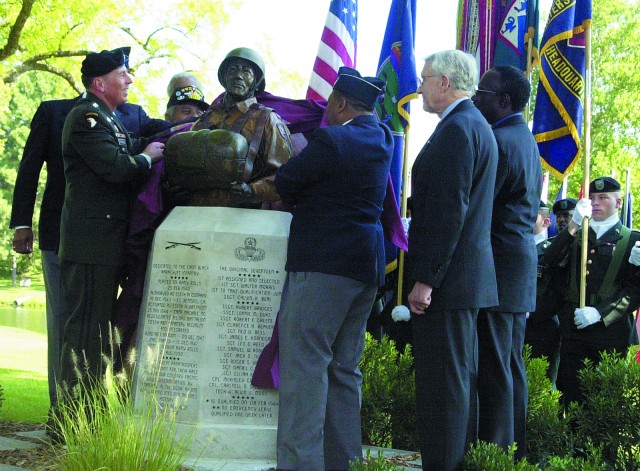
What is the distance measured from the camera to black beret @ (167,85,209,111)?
679 cm

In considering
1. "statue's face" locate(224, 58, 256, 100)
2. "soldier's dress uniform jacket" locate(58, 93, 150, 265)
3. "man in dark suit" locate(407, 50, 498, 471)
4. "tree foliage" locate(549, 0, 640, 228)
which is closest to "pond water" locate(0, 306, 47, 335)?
"tree foliage" locate(549, 0, 640, 228)

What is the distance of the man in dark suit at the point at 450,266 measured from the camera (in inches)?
165

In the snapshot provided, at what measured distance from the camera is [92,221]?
5.12 meters

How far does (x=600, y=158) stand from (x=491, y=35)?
18.0 metres

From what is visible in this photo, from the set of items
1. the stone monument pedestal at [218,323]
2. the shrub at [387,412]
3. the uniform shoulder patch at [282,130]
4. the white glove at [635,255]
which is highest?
the uniform shoulder patch at [282,130]

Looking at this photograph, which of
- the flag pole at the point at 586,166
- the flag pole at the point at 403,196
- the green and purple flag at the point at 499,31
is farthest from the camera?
the green and purple flag at the point at 499,31

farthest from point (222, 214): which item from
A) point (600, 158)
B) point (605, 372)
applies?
point (600, 158)

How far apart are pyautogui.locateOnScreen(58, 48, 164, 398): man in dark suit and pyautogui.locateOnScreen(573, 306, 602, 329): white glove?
3.55m

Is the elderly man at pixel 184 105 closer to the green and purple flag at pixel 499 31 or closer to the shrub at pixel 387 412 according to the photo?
the shrub at pixel 387 412

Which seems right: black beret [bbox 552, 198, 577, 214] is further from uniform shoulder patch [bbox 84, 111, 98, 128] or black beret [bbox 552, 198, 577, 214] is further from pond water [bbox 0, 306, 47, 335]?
pond water [bbox 0, 306, 47, 335]

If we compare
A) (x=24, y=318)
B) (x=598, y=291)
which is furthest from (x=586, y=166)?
(x=24, y=318)

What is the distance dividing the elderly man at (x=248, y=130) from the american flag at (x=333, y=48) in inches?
104

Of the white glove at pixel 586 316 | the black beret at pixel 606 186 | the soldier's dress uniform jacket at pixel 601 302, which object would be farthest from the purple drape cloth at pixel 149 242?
the black beret at pixel 606 186


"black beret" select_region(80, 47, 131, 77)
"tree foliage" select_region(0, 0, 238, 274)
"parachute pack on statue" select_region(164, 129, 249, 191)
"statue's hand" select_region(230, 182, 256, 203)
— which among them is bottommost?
"statue's hand" select_region(230, 182, 256, 203)
